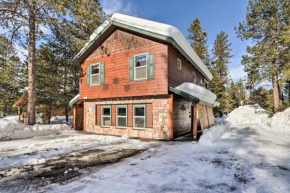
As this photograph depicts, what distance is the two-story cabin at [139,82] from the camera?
30.4 ft

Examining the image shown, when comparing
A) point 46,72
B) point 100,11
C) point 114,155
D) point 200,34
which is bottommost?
point 114,155

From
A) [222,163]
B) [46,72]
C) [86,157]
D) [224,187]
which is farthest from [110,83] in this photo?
[46,72]

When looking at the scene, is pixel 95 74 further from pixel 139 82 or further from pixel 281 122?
pixel 281 122

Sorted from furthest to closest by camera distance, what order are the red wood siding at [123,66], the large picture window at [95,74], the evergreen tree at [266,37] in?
the evergreen tree at [266,37]
the large picture window at [95,74]
the red wood siding at [123,66]

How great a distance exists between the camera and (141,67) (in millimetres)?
10188

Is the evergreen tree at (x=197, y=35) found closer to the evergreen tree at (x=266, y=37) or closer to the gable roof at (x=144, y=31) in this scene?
the evergreen tree at (x=266, y=37)

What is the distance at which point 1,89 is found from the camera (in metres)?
27.8

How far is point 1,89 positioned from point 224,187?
36.1 m

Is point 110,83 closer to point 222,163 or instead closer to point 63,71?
point 222,163

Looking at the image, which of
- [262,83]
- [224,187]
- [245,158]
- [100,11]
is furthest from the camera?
[262,83]

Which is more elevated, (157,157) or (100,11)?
(100,11)

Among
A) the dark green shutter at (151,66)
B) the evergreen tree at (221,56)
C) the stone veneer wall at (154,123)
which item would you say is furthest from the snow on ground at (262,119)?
the dark green shutter at (151,66)

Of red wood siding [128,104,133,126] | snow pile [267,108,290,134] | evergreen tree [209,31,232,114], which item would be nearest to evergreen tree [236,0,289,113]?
snow pile [267,108,290,134]

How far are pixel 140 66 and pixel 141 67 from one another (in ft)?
0.40
